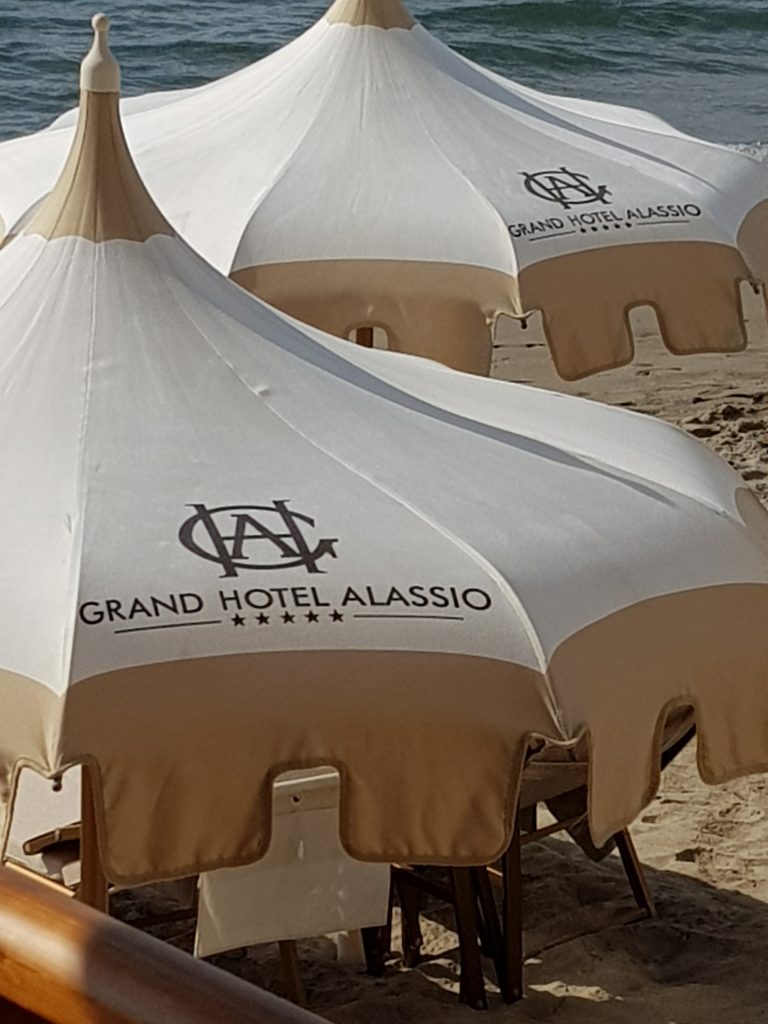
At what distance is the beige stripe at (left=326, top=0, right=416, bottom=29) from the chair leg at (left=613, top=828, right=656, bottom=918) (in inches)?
116

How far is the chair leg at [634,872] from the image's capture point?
4730 millimetres

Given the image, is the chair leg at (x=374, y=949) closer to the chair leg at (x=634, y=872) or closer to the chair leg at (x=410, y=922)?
the chair leg at (x=410, y=922)

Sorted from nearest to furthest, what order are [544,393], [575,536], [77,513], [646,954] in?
[77,513], [575,536], [544,393], [646,954]

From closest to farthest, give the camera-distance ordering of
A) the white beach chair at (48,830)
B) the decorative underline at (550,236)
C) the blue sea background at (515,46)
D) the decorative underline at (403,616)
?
the decorative underline at (403,616) < the white beach chair at (48,830) < the decorative underline at (550,236) < the blue sea background at (515,46)

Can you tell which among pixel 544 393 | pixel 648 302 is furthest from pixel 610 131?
pixel 544 393

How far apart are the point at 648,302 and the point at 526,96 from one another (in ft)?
4.35

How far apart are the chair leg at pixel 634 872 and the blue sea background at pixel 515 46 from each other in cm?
1386

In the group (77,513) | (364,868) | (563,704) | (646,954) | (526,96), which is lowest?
(646,954)

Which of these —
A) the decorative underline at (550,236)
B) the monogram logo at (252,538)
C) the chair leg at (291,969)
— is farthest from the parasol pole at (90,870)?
the decorative underline at (550,236)

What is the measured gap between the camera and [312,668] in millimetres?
2818

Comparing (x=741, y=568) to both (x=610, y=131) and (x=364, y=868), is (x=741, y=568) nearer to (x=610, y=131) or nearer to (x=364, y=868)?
(x=364, y=868)

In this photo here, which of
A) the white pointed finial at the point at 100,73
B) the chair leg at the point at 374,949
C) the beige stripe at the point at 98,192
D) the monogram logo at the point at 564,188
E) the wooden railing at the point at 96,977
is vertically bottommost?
the chair leg at the point at 374,949

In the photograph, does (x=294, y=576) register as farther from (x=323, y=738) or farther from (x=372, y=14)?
(x=372, y=14)

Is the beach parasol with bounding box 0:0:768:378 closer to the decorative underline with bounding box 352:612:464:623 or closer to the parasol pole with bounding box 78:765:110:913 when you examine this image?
the parasol pole with bounding box 78:765:110:913
